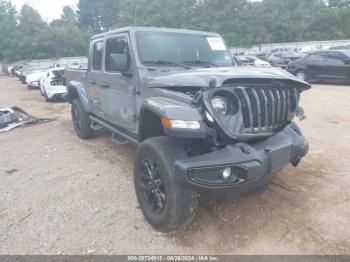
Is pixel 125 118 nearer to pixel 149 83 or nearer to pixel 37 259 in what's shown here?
pixel 149 83

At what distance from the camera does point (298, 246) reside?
2.99 metres

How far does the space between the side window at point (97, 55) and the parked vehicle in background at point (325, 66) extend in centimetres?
1094

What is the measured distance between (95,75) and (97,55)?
1.10 ft

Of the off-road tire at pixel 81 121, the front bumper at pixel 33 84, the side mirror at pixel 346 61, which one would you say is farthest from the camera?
the front bumper at pixel 33 84

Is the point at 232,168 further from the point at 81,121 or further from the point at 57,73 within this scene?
the point at 57,73

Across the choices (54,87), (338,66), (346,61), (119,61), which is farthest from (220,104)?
(338,66)

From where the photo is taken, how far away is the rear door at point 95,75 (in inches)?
210

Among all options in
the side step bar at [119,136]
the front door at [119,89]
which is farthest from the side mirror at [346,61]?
the front door at [119,89]

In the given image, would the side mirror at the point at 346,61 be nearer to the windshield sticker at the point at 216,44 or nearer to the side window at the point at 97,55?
the windshield sticker at the point at 216,44

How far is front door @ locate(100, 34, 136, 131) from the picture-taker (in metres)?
4.15

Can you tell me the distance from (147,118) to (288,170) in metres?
2.18

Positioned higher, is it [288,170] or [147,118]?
[147,118]

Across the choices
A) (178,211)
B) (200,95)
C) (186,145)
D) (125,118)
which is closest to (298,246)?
(178,211)

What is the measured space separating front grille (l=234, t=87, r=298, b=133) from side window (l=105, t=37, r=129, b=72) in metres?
1.86
